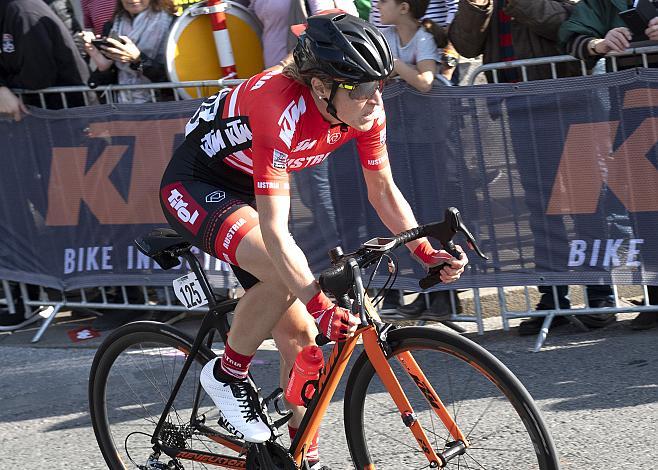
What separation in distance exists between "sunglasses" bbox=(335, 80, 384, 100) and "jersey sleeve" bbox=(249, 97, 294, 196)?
0.82 ft

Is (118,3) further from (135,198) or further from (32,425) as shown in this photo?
(32,425)

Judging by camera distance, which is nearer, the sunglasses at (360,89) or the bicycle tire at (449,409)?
the bicycle tire at (449,409)

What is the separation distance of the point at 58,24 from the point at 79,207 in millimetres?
1248

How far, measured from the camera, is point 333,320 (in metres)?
3.23

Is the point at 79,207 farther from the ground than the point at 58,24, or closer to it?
closer to it

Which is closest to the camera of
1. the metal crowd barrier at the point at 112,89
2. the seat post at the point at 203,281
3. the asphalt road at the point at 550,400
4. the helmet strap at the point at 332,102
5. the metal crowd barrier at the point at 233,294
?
the helmet strap at the point at 332,102

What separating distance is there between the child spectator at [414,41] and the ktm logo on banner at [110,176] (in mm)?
1421

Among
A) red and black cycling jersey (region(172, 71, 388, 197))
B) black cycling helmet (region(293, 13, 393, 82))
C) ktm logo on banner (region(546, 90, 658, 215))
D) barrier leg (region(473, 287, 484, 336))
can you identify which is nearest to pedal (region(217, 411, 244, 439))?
red and black cycling jersey (region(172, 71, 388, 197))

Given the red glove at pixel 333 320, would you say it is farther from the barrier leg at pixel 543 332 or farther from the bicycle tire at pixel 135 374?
the barrier leg at pixel 543 332

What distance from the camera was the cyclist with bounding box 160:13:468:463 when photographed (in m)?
3.45

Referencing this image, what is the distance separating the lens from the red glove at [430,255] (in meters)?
3.53

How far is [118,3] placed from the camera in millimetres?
7281

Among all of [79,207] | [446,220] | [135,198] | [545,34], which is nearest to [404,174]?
[545,34]

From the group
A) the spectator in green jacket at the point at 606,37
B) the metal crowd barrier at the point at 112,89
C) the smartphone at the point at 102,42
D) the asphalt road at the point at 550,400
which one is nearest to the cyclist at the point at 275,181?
the asphalt road at the point at 550,400
